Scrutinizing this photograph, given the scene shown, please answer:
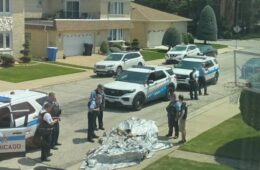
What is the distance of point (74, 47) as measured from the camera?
42562mm

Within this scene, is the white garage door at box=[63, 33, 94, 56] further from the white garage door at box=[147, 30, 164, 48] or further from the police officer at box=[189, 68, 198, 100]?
the police officer at box=[189, 68, 198, 100]

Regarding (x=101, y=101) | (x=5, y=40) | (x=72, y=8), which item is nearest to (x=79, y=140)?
(x=101, y=101)

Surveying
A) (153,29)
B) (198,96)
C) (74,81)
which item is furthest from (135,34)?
(198,96)

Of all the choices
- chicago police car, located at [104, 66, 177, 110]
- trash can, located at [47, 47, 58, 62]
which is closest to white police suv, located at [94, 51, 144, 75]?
trash can, located at [47, 47, 58, 62]

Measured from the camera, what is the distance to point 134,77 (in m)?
22.0

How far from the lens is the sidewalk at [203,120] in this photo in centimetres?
1416

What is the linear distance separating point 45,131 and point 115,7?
37.6m

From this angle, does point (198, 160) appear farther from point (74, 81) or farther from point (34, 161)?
point (74, 81)

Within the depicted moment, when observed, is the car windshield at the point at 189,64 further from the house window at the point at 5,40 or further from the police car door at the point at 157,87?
the house window at the point at 5,40

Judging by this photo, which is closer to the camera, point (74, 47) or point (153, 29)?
point (74, 47)

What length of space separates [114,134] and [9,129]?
3381mm

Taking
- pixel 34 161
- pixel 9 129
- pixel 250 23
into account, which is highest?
pixel 250 23

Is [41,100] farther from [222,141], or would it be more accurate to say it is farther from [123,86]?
[123,86]

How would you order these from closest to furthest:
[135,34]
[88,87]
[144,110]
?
[144,110]
[88,87]
[135,34]
